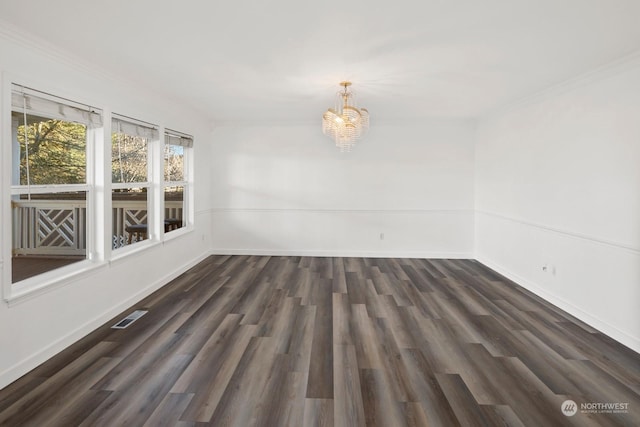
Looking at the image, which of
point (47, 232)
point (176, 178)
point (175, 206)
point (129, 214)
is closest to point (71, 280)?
point (47, 232)

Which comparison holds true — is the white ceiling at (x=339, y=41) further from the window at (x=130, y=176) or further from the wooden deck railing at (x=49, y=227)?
the wooden deck railing at (x=49, y=227)

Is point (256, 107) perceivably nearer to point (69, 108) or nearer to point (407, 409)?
point (69, 108)

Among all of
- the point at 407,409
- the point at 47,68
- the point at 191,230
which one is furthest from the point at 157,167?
the point at 407,409

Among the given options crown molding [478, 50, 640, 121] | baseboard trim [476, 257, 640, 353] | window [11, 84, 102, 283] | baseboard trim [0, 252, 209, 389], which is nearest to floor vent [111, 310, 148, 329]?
baseboard trim [0, 252, 209, 389]

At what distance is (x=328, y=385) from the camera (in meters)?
2.26

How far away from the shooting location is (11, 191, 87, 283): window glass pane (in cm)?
270

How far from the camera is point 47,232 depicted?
3.15 metres

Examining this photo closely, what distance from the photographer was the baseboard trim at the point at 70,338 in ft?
7.54

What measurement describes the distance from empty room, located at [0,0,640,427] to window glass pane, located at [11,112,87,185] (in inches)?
0.6

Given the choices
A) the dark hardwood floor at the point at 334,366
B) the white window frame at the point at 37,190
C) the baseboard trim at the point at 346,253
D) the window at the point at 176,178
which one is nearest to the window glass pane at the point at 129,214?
the window at the point at 176,178

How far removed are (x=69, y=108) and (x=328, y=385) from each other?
120 inches

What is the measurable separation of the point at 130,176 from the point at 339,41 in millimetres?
2800

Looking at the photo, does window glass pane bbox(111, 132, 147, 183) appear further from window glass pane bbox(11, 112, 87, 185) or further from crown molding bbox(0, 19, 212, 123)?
crown molding bbox(0, 19, 212, 123)

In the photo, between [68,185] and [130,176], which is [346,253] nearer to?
[130,176]
